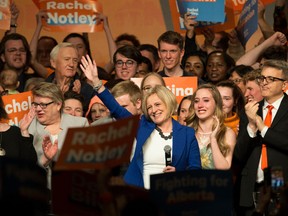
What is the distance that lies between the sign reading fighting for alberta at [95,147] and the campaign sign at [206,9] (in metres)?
4.90

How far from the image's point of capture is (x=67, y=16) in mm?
11031

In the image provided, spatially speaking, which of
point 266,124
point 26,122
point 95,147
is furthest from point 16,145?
point 95,147

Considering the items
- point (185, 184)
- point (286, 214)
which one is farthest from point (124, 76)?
point (286, 214)

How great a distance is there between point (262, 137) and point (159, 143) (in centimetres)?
84

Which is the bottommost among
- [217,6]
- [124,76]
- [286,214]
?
[286,214]

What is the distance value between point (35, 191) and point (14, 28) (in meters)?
6.12

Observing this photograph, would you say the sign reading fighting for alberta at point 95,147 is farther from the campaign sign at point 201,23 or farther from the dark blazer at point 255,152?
the campaign sign at point 201,23

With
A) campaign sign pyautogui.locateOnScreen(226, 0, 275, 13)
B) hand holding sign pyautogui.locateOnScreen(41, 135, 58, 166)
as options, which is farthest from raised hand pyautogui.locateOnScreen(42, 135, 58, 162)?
campaign sign pyautogui.locateOnScreen(226, 0, 275, 13)

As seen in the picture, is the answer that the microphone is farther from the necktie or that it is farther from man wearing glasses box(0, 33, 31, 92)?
man wearing glasses box(0, 33, 31, 92)

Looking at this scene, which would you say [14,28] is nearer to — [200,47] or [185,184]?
[200,47]

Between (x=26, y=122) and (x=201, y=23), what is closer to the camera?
(x=26, y=122)

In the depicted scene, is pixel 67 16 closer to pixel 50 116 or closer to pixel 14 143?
pixel 50 116

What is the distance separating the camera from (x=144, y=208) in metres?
5.34

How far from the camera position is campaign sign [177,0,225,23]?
10.7 meters
